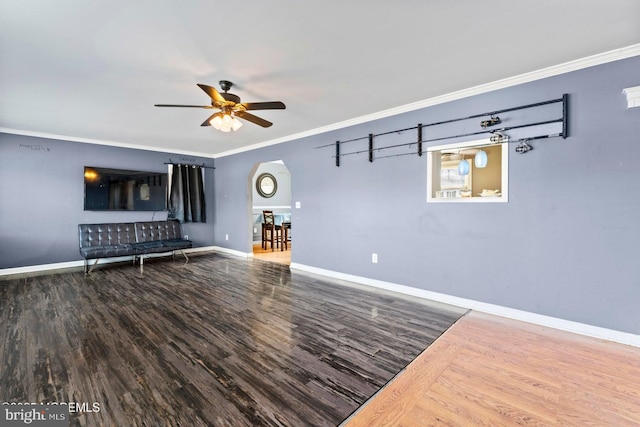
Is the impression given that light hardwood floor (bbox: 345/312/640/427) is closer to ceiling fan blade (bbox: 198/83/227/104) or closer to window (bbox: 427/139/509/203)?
window (bbox: 427/139/509/203)

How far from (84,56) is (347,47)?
7.28 ft

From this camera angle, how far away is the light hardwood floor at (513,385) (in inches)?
64.1

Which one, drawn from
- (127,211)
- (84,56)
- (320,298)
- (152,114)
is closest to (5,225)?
(127,211)

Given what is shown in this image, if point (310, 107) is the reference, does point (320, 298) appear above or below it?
below

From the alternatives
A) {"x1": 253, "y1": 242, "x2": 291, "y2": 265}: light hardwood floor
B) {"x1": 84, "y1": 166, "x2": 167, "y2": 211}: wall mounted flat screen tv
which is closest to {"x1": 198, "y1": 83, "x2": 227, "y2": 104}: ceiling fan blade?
{"x1": 253, "y1": 242, "x2": 291, "y2": 265}: light hardwood floor

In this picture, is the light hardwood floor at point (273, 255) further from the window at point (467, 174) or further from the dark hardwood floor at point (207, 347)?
the window at point (467, 174)

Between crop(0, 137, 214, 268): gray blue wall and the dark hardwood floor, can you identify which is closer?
the dark hardwood floor

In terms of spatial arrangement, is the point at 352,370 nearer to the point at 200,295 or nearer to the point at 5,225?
the point at 200,295

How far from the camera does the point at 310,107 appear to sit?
Answer: 3764 millimetres

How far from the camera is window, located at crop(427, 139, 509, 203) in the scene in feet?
10.2

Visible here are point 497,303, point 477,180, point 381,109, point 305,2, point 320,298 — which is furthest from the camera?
point 477,180

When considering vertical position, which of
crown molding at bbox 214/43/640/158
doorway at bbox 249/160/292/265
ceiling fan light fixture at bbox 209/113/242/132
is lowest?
doorway at bbox 249/160/292/265

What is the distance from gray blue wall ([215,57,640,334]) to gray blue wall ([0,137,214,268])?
493 centimetres

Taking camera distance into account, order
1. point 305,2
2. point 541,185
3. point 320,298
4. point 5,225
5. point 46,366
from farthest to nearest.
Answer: point 5,225, point 320,298, point 541,185, point 46,366, point 305,2
